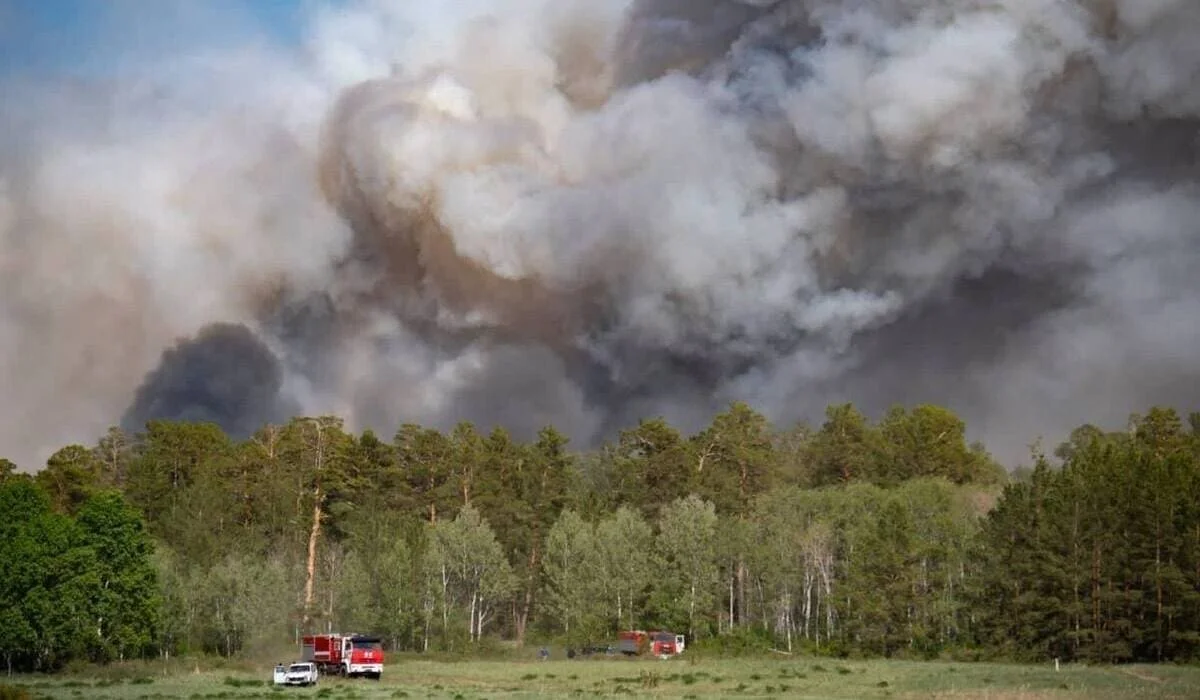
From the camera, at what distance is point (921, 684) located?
64188 mm

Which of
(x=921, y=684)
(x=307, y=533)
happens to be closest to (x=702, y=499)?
(x=307, y=533)

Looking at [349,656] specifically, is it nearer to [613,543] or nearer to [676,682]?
[676,682]

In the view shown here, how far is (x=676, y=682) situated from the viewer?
72.6 meters

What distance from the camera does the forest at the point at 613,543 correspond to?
87.6 m

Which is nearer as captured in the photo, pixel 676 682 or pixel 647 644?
pixel 676 682

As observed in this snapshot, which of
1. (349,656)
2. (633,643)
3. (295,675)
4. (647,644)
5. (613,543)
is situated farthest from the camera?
(613,543)

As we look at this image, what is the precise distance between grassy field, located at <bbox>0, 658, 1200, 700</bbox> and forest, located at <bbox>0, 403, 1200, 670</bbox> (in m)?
8.15

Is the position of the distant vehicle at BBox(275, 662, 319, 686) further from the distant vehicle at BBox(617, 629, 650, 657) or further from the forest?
the distant vehicle at BBox(617, 629, 650, 657)

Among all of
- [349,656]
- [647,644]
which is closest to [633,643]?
[647,644]

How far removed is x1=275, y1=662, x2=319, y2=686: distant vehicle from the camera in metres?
72.2

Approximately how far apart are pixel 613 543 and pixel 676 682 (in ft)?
144

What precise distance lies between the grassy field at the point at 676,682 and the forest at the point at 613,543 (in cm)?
815

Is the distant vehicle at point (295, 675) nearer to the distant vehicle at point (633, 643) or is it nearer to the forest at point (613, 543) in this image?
the forest at point (613, 543)

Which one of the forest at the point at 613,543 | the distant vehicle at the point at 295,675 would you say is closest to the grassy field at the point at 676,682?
the distant vehicle at the point at 295,675
